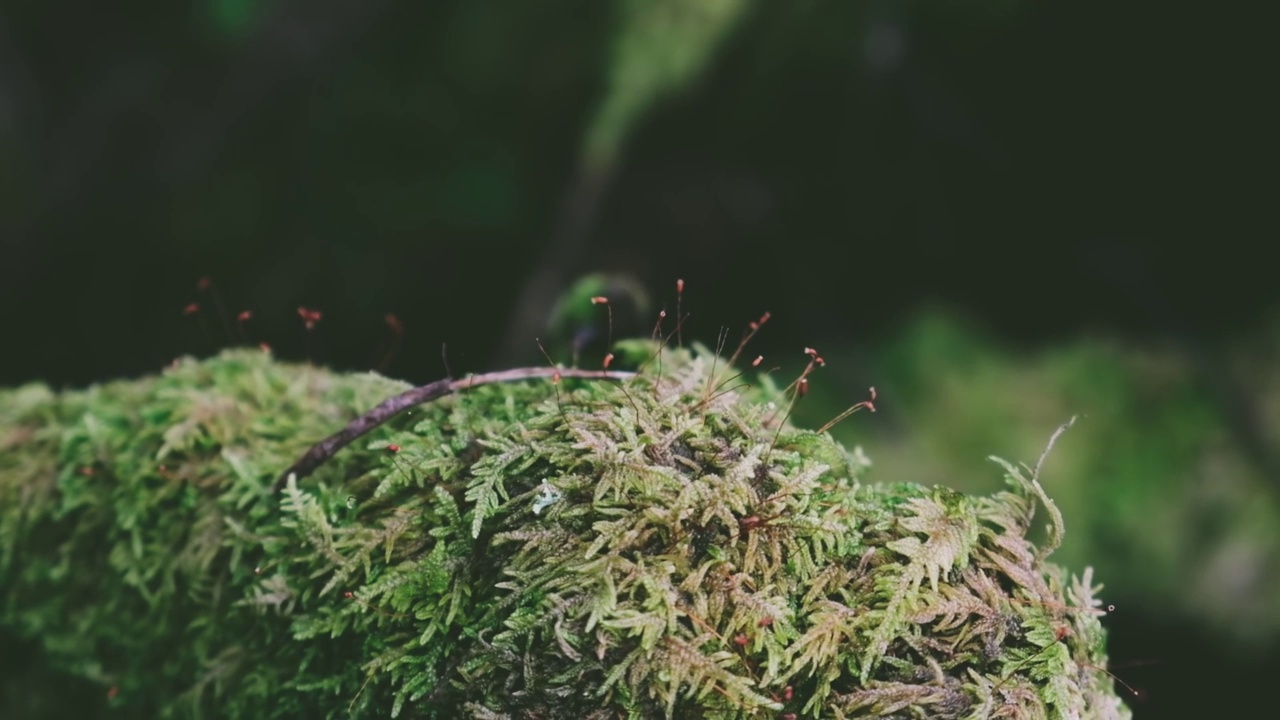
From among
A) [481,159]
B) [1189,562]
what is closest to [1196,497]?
[1189,562]

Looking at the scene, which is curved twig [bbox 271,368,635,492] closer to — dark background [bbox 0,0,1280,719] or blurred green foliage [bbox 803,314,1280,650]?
dark background [bbox 0,0,1280,719]

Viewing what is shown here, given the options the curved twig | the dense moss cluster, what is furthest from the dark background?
the dense moss cluster

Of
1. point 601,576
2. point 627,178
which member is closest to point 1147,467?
point 627,178

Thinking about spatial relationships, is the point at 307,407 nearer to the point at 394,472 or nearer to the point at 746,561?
the point at 394,472

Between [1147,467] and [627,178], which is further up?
[1147,467]

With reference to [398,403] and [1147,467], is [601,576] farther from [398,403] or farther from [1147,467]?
[1147,467]

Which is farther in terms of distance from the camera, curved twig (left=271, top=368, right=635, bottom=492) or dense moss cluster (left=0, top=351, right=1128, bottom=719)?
curved twig (left=271, top=368, right=635, bottom=492)

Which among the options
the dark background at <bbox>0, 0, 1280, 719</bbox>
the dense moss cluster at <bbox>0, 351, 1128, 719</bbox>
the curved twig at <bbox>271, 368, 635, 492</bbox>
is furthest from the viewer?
the dark background at <bbox>0, 0, 1280, 719</bbox>
